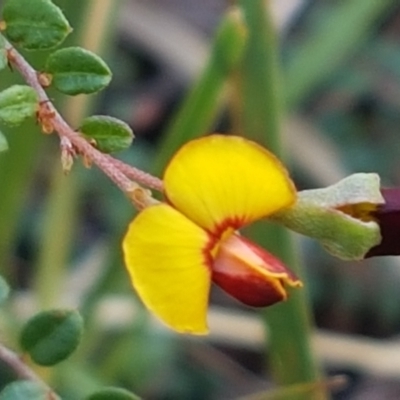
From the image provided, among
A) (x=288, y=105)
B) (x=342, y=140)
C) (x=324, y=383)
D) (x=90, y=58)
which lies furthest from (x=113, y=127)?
(x=342, y=140)

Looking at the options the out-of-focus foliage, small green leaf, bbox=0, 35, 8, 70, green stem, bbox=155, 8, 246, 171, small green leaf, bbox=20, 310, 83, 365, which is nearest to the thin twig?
small green leaf, bbox=0, 35, 8, 70

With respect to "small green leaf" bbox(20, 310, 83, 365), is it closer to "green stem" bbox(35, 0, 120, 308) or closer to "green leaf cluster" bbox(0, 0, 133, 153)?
"green leaf cluster" bbox(0, 0, 133, 153)

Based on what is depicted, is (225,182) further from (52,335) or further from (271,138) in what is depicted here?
(271,138)

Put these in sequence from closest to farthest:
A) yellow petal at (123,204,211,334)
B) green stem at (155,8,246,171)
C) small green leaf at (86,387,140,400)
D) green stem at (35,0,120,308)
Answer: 1. yellow petal at (123,204,211,334)
2. small green leaf at (86,387,140,400)
3. green stem at (155,8,246,171)
4. green stem at (35,0,120,308)

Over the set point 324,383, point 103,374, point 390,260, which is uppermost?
point 324,383

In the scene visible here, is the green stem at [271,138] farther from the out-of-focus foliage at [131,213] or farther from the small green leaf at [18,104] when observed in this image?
the small green leaf at [18,104]

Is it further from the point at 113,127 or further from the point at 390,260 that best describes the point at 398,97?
the point at 113,127

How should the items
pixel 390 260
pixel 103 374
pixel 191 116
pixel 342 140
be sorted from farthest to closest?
pixel 342 140 < pixel 390 260 < pixel 103 374 < pixel 191 116
